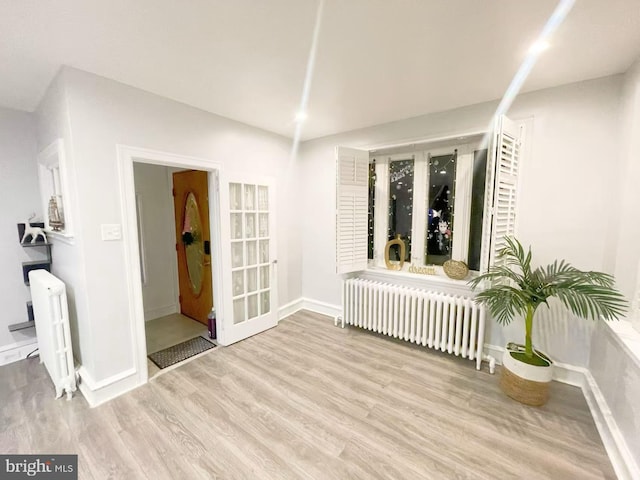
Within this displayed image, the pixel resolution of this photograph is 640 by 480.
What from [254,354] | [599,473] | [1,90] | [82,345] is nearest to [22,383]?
[82,345]

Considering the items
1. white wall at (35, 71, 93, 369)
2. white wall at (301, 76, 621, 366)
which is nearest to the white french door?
white wall at (35, 71, 93, 369)

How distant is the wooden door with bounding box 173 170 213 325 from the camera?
336cm

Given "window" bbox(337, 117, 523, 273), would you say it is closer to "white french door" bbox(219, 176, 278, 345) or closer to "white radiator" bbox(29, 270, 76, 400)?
"white french door" bbox(219, 176, 278, 345)

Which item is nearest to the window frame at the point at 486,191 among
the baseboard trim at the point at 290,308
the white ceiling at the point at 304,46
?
the white ceiling at the point at 304,46

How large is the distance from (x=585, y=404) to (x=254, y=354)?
2.83 m

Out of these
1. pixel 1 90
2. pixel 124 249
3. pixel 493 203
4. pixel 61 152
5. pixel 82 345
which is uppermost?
pixel 1 90

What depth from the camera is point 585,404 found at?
78.2 inches

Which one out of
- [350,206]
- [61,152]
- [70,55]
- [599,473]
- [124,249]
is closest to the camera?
[599,473]

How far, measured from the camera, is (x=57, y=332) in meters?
1.98

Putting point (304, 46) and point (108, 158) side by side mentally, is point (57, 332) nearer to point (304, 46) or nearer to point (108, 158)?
point (108, 158)

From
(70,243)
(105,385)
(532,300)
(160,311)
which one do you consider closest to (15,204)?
(70,243)

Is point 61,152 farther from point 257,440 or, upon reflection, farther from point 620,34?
point 620,34

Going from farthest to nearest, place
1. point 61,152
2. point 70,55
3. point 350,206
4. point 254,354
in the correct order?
point 350,206 < point 254,354 < point 61,152 < point 70,55

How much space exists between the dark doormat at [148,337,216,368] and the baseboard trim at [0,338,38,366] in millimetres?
1269
